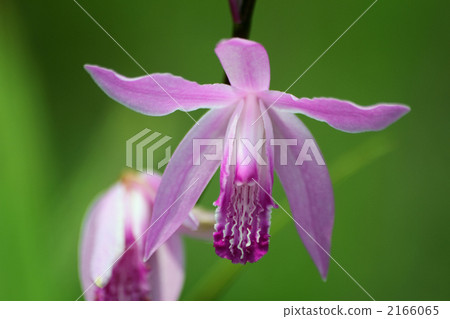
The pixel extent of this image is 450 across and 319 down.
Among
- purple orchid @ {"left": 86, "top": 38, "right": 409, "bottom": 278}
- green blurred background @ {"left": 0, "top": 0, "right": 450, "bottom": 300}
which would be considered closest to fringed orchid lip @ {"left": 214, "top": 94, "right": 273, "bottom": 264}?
purple orchid @ {"left": 86, "top": 38, "right": 409, "bottom": 278}

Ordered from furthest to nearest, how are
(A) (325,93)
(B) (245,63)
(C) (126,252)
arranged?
(A) (325,93) < (C) (126,252) < (B) (245,63)

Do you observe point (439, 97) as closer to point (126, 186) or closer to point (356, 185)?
point (356, 185)

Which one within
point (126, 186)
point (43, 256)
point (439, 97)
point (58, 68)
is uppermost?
point (58, 68)

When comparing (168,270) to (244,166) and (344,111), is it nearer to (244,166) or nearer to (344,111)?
(244,166)

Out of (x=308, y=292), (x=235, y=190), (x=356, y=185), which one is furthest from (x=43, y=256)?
(x=356, y=185)

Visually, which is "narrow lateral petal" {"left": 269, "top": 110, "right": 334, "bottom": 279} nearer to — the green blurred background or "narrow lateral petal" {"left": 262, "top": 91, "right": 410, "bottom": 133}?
"narrow lateral petal" {"left": 262, "top": 91, "right": 410, "bottom": 133}

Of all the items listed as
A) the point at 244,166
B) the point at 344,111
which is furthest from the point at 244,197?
the point at 344,111
